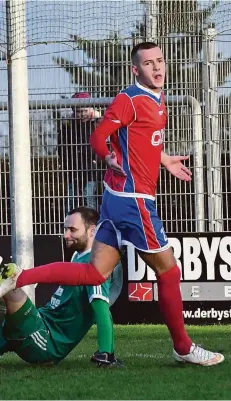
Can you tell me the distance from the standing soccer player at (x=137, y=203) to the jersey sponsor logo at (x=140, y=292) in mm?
5317

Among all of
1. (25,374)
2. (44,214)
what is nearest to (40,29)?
(44,214)

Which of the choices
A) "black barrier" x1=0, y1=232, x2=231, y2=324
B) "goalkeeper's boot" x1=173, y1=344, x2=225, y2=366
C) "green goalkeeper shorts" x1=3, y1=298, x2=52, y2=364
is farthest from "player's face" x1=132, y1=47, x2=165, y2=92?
"black barrier" x1=0, y1=232, x2=231, y2=324

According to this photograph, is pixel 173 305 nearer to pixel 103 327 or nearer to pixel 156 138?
pixel 103 327

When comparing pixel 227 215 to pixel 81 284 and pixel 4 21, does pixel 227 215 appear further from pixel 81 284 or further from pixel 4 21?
pixel 81 284

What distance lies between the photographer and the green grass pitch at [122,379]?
6.03 meters

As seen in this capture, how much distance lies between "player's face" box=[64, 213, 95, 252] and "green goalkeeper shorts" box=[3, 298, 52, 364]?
1.82 feet

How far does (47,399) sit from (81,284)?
1.22m

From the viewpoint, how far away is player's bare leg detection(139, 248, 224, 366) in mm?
7160

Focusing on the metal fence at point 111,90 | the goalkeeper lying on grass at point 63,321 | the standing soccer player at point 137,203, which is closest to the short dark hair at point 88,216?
the goalkeeper lying on grass at point 63,321

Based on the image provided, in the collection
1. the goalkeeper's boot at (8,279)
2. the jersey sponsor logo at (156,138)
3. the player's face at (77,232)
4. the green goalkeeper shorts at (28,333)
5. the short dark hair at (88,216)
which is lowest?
the green goalkeeper shorts at (28,333)

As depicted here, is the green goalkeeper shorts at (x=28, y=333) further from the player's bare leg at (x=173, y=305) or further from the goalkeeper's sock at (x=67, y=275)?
the player's bare leg at (x=173, y=305)

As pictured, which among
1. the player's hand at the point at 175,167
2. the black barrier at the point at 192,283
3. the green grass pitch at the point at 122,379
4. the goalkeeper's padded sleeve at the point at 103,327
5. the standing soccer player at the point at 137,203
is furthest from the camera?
the black barrier at the point at 192,283

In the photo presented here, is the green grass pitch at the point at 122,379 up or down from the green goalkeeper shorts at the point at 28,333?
down

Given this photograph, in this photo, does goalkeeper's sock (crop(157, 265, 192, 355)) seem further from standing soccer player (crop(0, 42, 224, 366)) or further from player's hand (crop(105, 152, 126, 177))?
player's hand (crop(105, 152, 126, 177))
